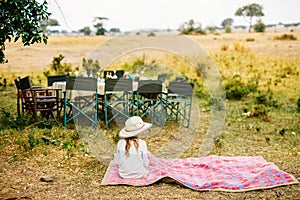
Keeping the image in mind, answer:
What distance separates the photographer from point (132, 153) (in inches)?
168

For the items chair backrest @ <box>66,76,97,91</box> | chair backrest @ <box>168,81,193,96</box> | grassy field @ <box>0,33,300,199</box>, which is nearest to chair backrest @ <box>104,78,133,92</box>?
chair backrest @ <box>66,76,97,91</box>

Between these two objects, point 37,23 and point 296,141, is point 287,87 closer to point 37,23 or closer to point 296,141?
point 296,141

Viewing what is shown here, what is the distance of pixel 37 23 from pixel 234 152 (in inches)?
126

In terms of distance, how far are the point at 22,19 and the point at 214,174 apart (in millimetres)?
3000

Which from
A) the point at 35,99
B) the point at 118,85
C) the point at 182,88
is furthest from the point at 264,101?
the point at 35,99

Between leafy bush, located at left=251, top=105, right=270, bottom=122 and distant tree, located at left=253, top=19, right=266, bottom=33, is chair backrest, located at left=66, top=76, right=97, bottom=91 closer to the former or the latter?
leafy bush, located at left=251, top=105, right=270, bottom=122

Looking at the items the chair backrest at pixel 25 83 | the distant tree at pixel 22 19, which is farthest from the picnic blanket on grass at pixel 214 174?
the chair backrest at pixel 25 83

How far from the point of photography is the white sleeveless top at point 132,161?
4258 mm

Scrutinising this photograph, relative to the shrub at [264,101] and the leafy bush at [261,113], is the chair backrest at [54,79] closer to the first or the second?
the leafy bush at [261,113]

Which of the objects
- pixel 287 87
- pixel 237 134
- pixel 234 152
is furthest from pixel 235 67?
pixel 234 152

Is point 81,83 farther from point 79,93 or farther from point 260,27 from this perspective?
point 260,27

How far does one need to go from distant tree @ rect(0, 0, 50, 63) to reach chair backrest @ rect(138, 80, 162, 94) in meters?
1.80

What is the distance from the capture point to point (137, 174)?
430cm

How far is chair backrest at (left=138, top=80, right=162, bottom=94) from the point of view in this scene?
6219 mm
